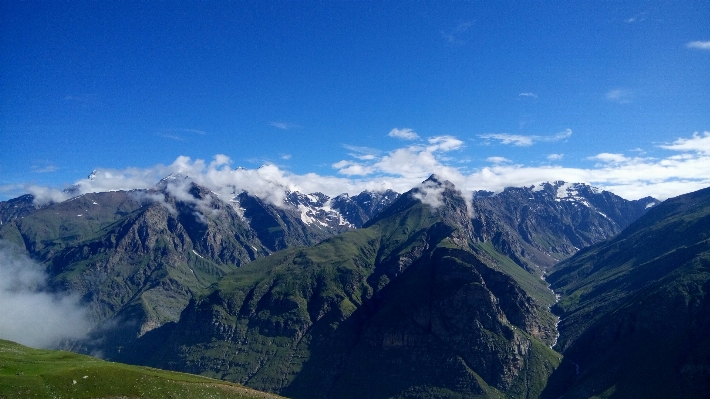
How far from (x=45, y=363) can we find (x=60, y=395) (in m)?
27.3

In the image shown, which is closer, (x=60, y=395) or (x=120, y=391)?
(x=60, y=395)

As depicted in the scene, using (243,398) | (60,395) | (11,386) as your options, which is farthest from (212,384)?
(11,386)

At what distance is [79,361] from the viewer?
14150 cm

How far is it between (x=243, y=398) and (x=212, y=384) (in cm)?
1363

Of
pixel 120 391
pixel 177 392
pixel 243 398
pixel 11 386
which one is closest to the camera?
pixel 11 386

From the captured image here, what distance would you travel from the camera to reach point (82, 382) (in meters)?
117

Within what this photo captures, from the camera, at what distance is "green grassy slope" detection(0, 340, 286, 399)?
109750mm

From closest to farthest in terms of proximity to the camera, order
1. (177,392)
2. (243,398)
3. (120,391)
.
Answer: (120,391) → (177,392) → (243,398)

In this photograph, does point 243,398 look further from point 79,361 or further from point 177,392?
point 79,361

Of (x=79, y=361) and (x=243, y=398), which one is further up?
(x=79, y=361)

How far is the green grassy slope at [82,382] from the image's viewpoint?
109750 mm

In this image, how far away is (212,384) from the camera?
14538 centimetres

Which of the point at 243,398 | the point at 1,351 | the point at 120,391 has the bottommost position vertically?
the point at 243,398

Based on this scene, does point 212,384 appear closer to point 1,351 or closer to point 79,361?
point 79,361
